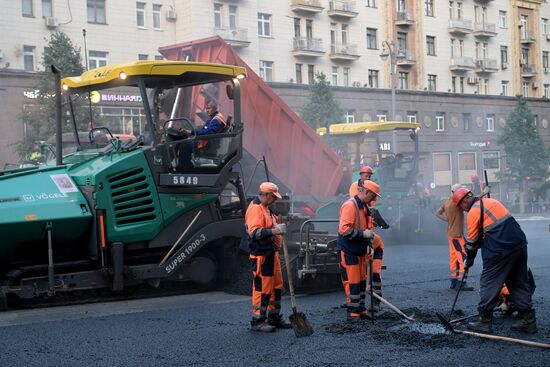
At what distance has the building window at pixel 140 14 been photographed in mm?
30172

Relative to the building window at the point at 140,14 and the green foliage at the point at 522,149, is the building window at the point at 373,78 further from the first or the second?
the building window at the point at 140,14

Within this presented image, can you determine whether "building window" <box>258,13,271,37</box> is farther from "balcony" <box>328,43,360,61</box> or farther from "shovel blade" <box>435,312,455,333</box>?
"shovel blade" <box>435,312,455,333</box>

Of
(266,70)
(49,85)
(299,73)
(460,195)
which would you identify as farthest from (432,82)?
(460,195)

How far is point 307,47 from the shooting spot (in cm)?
3603

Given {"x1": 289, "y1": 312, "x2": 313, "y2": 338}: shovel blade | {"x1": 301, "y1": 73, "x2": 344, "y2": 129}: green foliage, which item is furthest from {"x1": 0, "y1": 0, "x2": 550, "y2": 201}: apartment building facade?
{"x1": 289, "y1": 312, "x2": 313, "y2": 338}: shovel blade

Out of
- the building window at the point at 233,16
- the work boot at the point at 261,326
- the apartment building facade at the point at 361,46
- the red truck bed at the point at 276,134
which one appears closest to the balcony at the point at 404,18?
the apartment building facade at the point at 361,46

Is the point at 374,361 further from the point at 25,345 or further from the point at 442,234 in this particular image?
the point at 442,234

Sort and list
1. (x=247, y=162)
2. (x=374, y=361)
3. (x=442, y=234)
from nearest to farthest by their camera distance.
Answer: (x=374, y=361)
(x=247, y=162)
(x=442, y=234)

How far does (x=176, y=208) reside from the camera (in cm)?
902

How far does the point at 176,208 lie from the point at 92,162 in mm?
1051

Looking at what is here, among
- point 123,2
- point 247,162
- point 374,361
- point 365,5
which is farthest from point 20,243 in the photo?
point 365,5

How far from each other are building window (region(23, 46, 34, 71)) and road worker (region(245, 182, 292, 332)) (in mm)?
22030

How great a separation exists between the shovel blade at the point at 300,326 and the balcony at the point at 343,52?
31105mm

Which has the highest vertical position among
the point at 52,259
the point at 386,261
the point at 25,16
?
the point at 25,16
